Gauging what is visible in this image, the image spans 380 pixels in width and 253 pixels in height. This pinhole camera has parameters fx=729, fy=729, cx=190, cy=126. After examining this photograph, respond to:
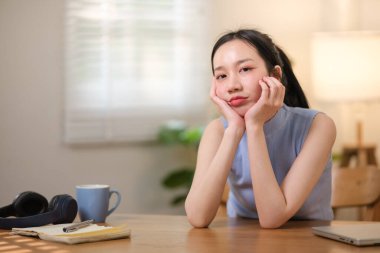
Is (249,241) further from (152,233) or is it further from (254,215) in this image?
(254,215)

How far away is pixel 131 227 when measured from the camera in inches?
69.6

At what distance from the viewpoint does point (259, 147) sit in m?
1.82

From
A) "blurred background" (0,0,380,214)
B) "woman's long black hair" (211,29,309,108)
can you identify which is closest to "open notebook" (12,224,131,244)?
"woman's long black hair" (211,29,309,108)

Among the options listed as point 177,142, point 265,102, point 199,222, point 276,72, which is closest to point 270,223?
point 199,222

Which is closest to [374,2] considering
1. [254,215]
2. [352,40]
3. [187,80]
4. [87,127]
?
[352,40]

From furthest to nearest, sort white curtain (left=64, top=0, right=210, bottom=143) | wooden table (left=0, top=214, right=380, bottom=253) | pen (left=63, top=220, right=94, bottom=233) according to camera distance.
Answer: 1. white curtain (left=64, top=0, right=210, bottom=143)
2. pen (left=63, top=220, right=94, bottom=233)
3. wooden table (left=0, top=214, right=380, bottom=253)

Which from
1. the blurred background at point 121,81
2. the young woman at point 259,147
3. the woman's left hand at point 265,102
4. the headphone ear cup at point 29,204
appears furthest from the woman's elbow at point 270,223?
the blurred background at point 121,81

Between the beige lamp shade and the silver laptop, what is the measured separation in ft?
7.42

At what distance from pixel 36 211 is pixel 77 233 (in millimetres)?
283

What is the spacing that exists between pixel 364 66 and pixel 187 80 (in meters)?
0.96

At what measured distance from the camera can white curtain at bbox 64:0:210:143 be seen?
12.2 ft

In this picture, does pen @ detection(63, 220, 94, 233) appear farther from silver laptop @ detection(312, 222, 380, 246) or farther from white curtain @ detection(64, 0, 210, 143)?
white curtain @ detection(64, 0, 210, 143)

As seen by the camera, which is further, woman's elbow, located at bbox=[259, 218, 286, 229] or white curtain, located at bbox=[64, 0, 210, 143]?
white curtain, located at bbox=[64, 0, 210, 143]

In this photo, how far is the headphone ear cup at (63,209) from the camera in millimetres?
1771
